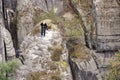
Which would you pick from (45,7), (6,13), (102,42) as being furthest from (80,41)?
(6,13)

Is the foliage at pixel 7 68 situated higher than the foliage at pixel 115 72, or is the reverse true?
the foliage at pixel 7 68

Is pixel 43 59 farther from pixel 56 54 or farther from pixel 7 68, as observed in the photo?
pixel 7 68

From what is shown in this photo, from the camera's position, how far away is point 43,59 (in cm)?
2203

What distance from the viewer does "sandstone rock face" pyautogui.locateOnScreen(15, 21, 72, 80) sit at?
2147 centimetres

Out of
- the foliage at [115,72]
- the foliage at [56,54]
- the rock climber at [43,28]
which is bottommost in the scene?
the foliage at [115,72]

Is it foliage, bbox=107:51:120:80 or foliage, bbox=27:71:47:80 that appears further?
foliage, bbox=107:51:120:80

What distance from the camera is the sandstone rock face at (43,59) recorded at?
21.5 metres

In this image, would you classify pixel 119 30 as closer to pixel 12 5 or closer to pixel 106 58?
pixel 106 58

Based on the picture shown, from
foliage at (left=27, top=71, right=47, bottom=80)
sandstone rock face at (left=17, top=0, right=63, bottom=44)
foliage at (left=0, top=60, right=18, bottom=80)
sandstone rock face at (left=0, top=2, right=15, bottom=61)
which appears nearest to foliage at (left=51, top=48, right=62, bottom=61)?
foliage at (left=27, top=71, right=47, bottom=80)

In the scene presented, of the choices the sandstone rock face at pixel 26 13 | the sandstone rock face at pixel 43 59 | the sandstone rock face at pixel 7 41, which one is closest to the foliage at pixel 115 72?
the sandstone rock face at pixel 43 59

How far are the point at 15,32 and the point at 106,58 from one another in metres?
5.87

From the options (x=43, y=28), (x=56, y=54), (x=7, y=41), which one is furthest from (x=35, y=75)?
(x=7, y=41)

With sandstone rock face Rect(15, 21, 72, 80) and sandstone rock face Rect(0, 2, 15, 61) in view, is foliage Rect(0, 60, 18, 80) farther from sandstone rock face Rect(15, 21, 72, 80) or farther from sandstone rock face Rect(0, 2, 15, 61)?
sandstone rock face Rect(0, 2, 15, 61)

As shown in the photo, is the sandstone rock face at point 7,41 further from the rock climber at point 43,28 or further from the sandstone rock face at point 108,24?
the sandstone rock face at point 108,24
